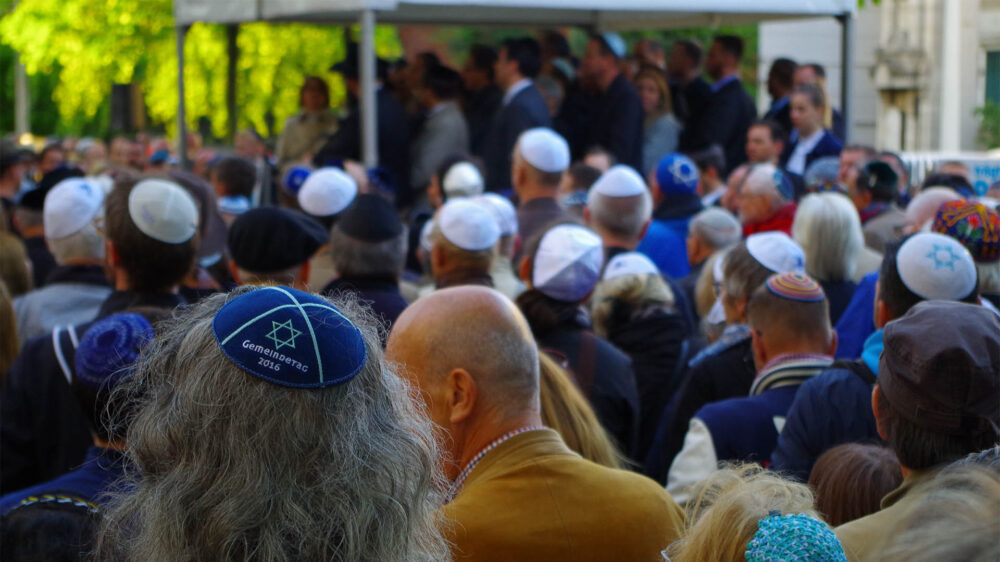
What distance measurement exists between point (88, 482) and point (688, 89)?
943 cm

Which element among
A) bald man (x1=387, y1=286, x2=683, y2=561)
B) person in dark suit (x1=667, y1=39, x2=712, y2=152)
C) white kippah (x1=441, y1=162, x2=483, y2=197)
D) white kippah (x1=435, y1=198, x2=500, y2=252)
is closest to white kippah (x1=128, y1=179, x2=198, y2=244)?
white kippah (x1=435, y1=198, x2=500, y2=252)

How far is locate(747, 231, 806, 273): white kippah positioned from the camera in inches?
165

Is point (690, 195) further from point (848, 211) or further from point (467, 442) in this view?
point (467, 442)

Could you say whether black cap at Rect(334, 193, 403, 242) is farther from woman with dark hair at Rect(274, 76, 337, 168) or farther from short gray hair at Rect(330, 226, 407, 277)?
woman with dark hair at Rect(274, 76, 337, 168)

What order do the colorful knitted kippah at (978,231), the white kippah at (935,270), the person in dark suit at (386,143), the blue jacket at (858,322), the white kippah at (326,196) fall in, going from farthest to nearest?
the person in dark suit at (386,143) < the white kippah at (326,196) < the blue jacket at (858,322) < the colorful knitted kippah at (978,231) < the white kippah at (935,270)

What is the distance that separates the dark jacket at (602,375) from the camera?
395 cm

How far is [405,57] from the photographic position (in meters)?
12.4

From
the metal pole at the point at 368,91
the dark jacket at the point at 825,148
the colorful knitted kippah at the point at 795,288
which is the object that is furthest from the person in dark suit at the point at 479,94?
Result: the colorful knitted kippah at the point at 795,288

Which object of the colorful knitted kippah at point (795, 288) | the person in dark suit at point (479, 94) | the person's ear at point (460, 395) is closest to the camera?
the person's ear at point (460, 395)

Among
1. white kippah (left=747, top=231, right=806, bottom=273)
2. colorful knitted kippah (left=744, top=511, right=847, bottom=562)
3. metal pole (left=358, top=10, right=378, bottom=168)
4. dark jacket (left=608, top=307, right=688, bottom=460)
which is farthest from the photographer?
metal pole (left=358, top=10, right=378, bottom=168)

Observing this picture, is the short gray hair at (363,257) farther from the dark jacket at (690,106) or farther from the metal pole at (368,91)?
the dark jacket at (690,106)

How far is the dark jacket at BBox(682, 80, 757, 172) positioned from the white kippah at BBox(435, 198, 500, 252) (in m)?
6.42

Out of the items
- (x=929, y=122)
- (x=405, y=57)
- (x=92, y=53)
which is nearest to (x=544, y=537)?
(x=405, y=57)

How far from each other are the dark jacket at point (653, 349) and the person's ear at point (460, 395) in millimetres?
2274
